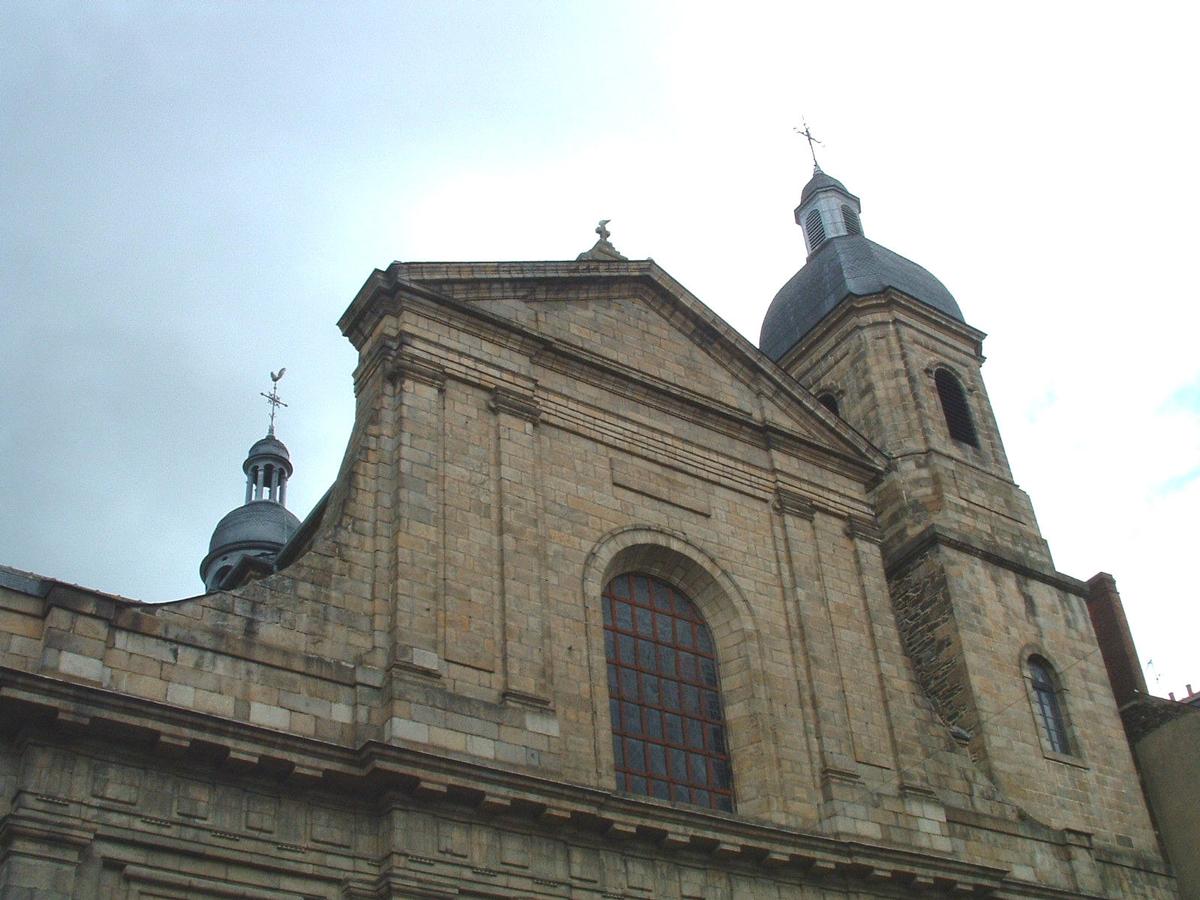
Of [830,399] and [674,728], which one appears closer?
[674,728]

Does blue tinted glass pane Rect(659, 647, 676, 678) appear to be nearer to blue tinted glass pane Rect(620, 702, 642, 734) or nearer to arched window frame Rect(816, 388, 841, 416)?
blue tinted glass pane Rect(620, 702, 642, 734)

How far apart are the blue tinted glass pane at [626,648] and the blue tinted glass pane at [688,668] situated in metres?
0.68

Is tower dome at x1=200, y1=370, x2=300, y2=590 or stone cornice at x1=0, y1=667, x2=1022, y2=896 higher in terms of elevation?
tower dome at x1=200, y1=370, x2=300, y2=590

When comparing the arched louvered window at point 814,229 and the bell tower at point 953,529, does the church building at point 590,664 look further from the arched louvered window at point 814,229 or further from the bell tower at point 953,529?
the arched louvered window at point 814,229

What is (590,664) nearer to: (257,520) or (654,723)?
(654,723)

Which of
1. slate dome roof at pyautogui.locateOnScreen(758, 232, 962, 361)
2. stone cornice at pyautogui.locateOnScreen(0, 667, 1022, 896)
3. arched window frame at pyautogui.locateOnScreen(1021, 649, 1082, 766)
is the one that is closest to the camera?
Result: stone cornice at pyautogui.locateOnScreen(0, 667, 1022, 896)

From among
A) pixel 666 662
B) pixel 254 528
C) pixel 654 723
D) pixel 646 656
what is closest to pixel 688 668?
pixel 666 662

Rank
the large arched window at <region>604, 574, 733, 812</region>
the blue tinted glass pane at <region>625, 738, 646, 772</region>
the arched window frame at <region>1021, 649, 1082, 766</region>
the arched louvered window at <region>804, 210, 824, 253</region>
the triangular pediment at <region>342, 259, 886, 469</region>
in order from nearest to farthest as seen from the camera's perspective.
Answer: the blue tinted glass pane at <region>625, 738, 646, 772</region>, the large arched window at <region>604, 574, 733, 812</region>, the triangular pediment at <region>342, 259, 886, 469</region>, the arched window frame at <region>1021, 649, 1082, 766</region>, the arched louvered window at <region>804, 210, 824, 253</region>

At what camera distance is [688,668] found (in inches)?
618

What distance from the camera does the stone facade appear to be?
1100 centimetres

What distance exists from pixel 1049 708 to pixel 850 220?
12.4 m

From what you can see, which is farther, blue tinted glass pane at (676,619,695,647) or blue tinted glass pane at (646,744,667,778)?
blue tinted glass pane at (676,619,695,647)

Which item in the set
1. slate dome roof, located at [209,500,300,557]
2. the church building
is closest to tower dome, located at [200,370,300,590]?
slate dome roof, located at [209,500,300,557]

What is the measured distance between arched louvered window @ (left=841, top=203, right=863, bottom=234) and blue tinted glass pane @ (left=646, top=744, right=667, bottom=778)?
16.2m
